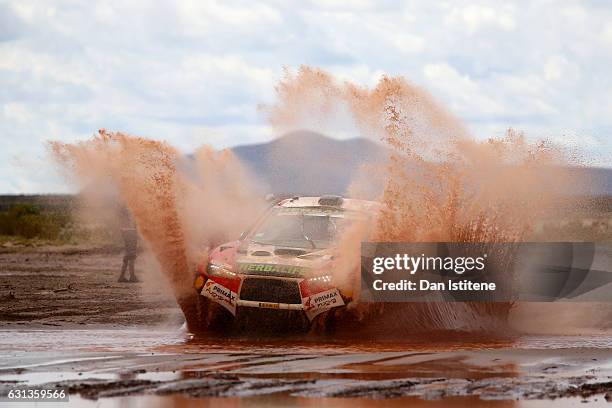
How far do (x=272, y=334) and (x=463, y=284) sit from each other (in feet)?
9.58

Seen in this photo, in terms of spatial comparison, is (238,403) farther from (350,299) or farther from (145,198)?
(145,198)

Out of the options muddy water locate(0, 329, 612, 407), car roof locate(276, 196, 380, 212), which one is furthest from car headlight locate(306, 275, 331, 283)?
car roof locate(276, 196, 380, 212)

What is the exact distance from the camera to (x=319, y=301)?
51.5 ft

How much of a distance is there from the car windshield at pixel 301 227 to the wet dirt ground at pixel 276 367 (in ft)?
5.10

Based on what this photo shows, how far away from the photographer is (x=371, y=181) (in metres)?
18.4

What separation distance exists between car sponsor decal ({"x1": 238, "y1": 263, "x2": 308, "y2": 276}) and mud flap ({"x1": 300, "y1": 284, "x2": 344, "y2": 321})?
0.25m

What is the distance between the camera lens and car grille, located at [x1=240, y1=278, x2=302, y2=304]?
15.7 meters

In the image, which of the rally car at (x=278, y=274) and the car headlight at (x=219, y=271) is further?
the car headlight at (x=219, y=271)

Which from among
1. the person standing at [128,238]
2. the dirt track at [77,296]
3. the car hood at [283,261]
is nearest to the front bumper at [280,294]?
the car hood at [283,261]

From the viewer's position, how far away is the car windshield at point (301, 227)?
55.4 ft

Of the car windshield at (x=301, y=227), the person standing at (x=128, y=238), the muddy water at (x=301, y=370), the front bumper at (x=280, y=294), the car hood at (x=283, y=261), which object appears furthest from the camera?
the person standing at (x=128, y=238)

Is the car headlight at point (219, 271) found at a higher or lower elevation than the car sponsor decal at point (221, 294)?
higher

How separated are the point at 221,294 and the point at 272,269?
0.76 metres

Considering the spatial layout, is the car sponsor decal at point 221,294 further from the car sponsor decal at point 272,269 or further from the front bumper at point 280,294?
the car sponsor decal at point 272,269
